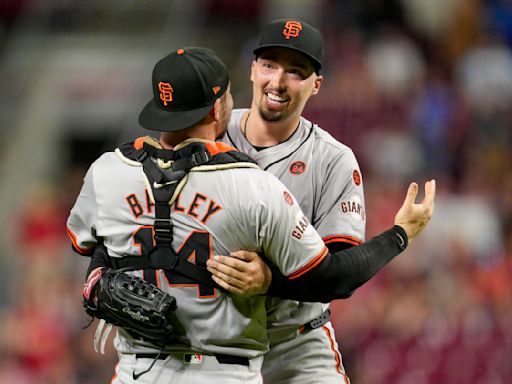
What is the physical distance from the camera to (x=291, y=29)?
4254mm

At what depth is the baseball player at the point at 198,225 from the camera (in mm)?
3643

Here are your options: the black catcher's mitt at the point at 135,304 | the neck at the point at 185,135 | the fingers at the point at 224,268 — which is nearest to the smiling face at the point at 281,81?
the neck at the point at 185,135

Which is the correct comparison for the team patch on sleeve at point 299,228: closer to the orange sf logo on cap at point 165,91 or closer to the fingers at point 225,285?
the fingers at point 225,285

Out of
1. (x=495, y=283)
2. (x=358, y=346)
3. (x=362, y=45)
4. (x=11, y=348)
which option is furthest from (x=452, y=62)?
(x=11, y=348)

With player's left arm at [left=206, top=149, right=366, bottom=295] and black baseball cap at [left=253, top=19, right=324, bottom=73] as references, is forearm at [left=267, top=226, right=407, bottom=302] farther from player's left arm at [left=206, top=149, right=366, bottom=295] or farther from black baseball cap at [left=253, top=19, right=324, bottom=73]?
black baseball cap at [left=253, top=19, right=324, bottom=73]

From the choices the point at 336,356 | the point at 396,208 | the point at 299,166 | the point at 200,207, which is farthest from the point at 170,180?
the point at 396,208

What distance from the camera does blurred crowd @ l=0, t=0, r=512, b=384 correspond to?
7.39 metres

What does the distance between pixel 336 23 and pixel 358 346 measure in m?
4.71

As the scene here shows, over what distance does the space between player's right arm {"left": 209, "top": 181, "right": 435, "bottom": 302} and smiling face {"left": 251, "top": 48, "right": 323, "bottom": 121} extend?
674 mm

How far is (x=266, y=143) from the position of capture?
14.6 ft

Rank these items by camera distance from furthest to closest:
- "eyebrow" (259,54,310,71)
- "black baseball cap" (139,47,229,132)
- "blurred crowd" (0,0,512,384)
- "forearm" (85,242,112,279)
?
"blurred crowd" (0,0,512,384)
"eyebrow" (259,54,310,71)
"forearm" (85,242,112,279)
"black baseball cap" (139,47,229,132)

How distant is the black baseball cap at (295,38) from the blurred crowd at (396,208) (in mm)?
3593

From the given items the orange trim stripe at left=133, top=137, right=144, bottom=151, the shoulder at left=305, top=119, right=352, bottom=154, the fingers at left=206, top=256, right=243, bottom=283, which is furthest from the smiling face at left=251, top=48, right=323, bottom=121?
the fingers at left=206, top=256, right=243, bottom=283

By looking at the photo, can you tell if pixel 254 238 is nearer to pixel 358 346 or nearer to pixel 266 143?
pixel 266 143
